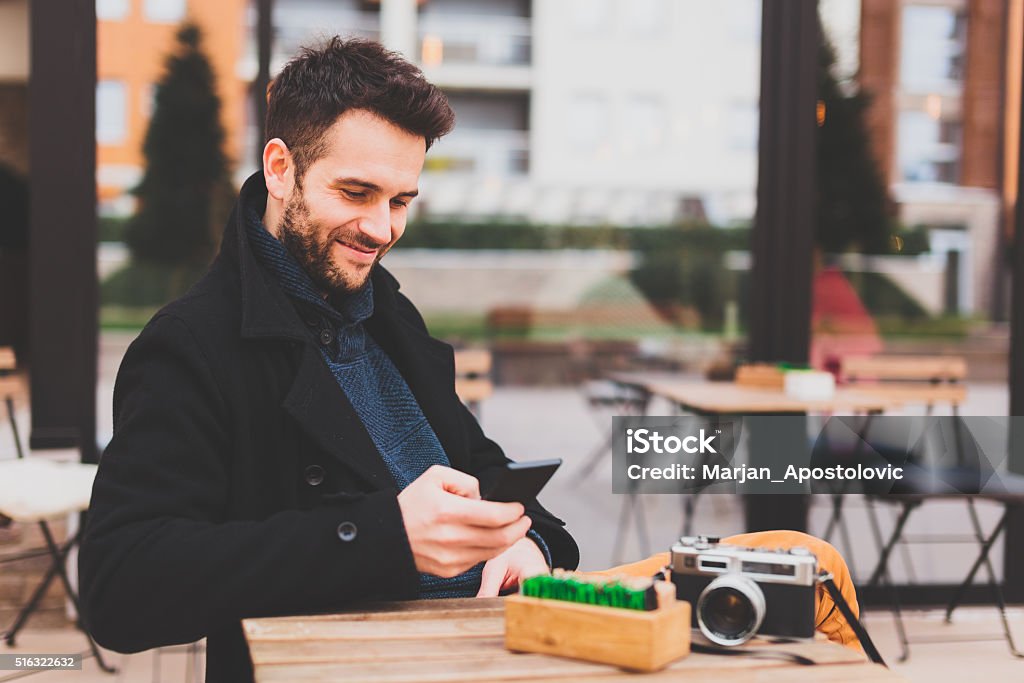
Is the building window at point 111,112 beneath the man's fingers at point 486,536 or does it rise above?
above

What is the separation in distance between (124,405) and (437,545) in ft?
1.39

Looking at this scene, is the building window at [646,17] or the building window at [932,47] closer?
the building window at [932,47]

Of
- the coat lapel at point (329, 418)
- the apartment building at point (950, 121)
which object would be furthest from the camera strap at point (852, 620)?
the apartment building at point (950, 121)

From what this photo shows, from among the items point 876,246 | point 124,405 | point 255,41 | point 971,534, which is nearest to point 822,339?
point 876,246

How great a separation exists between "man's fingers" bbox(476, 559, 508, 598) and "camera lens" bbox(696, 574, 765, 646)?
0.48 meters

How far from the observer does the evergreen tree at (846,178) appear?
14.0 ft

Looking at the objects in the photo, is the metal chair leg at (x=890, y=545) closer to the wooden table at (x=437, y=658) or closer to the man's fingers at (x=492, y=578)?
the man's fingers at (x=492, y=578)

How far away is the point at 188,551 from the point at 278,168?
596 mm

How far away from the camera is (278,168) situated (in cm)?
145

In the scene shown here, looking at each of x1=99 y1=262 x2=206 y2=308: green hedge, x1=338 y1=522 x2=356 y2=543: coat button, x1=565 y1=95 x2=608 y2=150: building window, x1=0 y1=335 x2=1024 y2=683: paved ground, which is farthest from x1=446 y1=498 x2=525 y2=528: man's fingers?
x1=565 y1=95 x2=608 y2=150: building window

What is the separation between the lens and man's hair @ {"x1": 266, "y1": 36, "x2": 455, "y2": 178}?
1.37m

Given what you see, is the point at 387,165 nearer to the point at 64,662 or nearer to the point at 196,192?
the point at 64,662

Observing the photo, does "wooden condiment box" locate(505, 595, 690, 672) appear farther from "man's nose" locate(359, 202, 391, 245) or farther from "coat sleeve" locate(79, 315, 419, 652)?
"man's nose" locate(359, 202, 391, 245)

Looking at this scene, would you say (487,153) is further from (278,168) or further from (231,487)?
(231,487)
